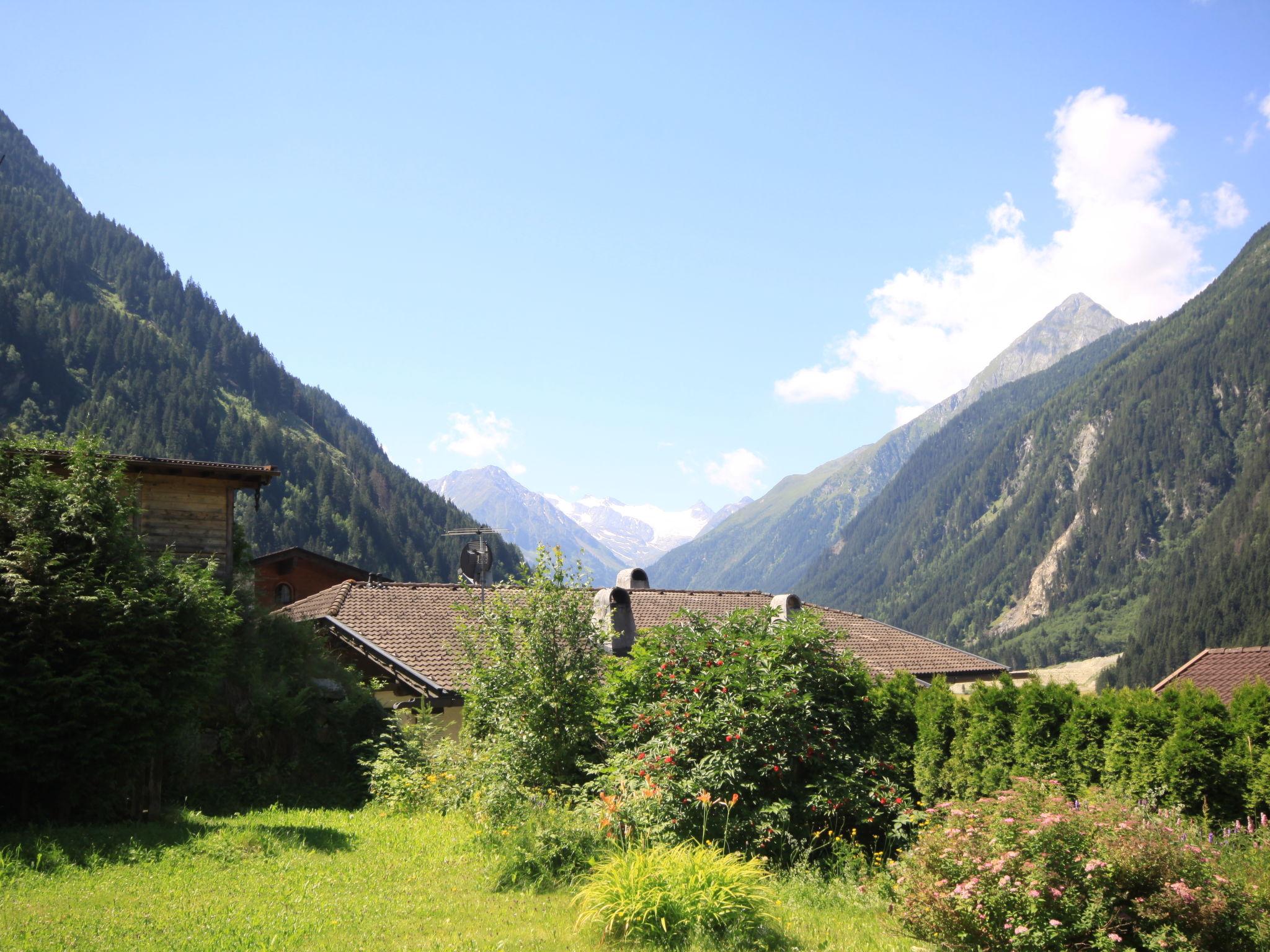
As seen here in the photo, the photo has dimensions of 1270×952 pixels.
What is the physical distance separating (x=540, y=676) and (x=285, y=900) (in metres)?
4.77

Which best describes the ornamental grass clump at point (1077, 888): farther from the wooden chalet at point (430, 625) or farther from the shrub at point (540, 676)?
the wooden chalet at point (430, 625)

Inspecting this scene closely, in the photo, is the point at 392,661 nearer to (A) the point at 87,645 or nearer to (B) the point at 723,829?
(A) the point at 87,645

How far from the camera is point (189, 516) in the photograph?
61.1 feet

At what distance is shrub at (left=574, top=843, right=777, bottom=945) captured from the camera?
7254mm

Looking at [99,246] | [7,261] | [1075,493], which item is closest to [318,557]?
[7,261]

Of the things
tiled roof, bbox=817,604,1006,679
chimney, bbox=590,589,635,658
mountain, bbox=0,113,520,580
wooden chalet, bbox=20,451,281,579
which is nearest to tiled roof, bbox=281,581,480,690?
wooden chalet, bbox=20,451,281,579

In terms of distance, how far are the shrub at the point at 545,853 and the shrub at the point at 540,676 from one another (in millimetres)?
2143

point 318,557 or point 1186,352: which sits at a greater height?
point 1186,352

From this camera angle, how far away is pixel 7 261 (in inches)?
5438

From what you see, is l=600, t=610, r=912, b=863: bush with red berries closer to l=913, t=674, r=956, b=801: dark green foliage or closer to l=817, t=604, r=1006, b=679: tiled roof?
l=913, t=674, r=956, b=801: dark green foliage

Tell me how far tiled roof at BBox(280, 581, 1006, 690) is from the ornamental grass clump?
7.88 m

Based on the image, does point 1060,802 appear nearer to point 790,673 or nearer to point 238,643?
point 790,673

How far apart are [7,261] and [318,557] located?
135254 millimetres

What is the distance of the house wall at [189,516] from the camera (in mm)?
18391
